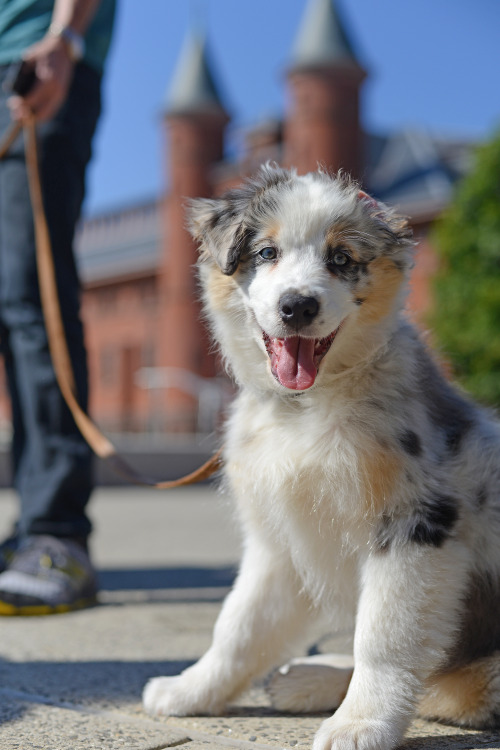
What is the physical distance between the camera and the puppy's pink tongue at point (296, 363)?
2.35 metres

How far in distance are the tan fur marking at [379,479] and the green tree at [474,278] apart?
2819cm

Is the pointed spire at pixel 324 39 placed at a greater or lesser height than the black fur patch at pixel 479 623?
greater

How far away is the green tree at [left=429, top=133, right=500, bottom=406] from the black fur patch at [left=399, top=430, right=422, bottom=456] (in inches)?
1107

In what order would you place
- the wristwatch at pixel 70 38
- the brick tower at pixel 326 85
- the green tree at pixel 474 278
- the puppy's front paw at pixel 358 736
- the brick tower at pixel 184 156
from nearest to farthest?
the puppy's front paw at pixel 358 736 → the wristwatch at pixel 70 38 → the green tree at pixel 474 278 → the brick tower at pixel 326 85 → the brick tower at pixel 184 156

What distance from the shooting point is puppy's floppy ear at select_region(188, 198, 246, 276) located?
252 centimetres

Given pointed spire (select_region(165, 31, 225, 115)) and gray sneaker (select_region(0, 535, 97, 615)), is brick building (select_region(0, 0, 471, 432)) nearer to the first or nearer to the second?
pointed spire (select_region(165, 31, 225, 115))

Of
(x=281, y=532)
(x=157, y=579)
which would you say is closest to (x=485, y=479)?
(x=281, y=532)

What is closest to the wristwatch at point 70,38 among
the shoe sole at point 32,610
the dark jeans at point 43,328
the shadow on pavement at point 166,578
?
the dark jeans at point 43,328

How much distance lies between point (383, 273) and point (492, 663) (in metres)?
1.04

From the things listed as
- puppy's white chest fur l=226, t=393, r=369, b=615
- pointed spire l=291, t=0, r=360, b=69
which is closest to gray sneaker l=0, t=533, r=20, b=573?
puppy's white chest fur l=226, t=393, r=369, b=615

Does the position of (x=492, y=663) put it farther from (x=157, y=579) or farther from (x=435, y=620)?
(x=157, y=579)

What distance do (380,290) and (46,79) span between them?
2.03 metres

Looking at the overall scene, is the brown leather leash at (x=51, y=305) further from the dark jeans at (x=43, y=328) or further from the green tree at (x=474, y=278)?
the green tree at (x=474, y=278)

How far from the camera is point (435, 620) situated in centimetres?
212
